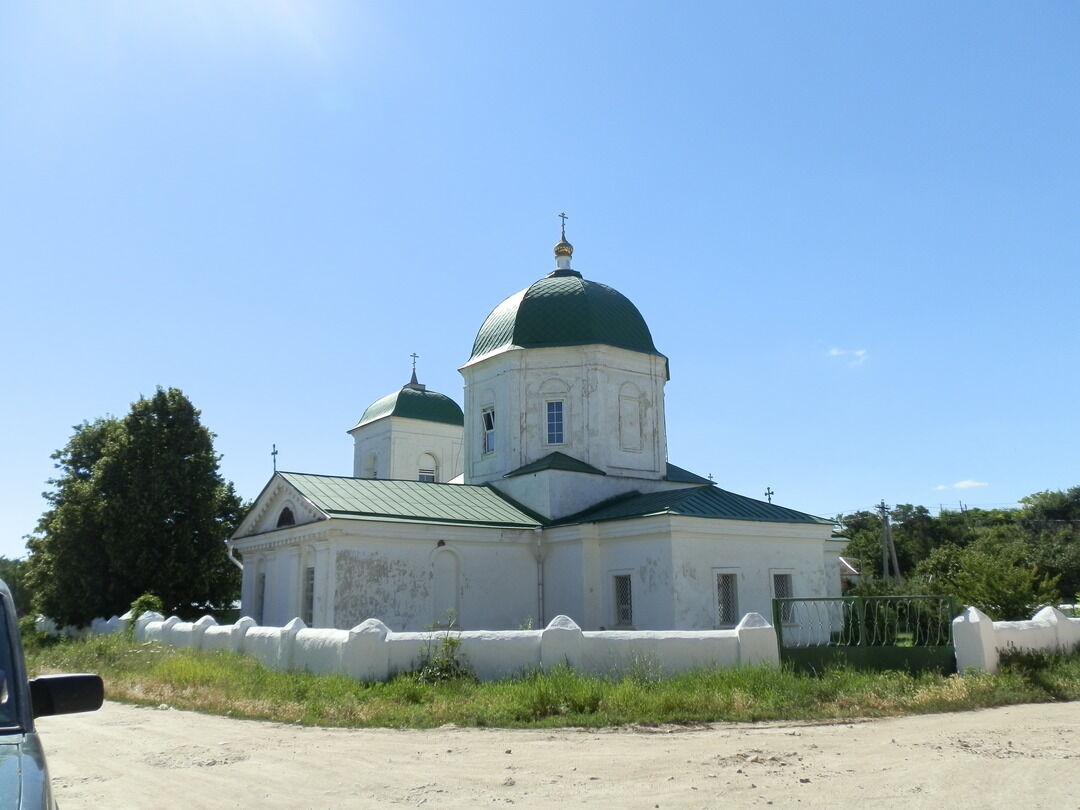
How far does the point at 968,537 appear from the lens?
54.9m

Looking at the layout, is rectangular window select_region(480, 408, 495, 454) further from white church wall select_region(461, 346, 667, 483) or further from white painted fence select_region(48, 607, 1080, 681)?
white painted fence select_region(48, 607, 1080, 681)

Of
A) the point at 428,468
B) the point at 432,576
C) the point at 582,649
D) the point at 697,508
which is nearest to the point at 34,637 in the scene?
the point at 428,468

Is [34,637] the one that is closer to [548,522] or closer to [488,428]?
[488,428]

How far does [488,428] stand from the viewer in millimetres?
25312

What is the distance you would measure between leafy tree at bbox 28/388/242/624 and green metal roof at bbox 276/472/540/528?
750 centimetres

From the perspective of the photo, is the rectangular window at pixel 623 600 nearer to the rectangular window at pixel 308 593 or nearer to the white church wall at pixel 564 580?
the white church wall at pixel 564 580

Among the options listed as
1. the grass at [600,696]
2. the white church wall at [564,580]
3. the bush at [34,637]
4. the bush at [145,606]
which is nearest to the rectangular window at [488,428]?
the white church wall at [564,580]

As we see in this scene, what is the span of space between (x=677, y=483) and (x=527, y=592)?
18.3 feet

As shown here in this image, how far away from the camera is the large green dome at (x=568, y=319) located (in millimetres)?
23953

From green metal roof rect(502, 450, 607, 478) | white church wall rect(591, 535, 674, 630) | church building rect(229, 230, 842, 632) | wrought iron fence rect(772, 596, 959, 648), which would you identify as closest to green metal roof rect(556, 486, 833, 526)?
church building rect(229, 230, 842, 632)

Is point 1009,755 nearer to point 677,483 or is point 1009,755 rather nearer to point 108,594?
point 677,483

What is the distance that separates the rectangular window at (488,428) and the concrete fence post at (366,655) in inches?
463

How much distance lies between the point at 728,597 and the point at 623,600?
2.38 m

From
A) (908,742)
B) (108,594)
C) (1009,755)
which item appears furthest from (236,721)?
(108,594)
